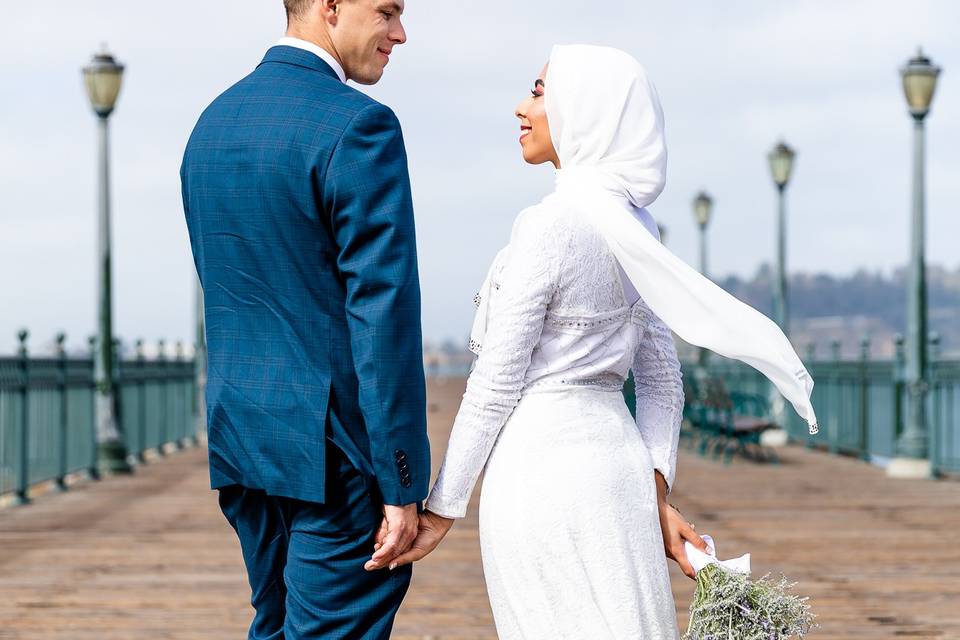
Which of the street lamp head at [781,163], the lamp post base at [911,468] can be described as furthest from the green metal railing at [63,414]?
the street lamp head at [781,163]

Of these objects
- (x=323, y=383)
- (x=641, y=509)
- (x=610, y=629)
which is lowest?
(x=610, y=629)

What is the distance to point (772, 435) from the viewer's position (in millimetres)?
22391

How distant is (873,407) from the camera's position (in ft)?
58.9

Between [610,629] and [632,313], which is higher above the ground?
[632,313]

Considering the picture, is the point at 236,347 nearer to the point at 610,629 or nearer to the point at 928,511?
the point at 610,629

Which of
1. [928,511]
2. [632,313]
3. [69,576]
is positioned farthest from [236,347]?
[928,511]

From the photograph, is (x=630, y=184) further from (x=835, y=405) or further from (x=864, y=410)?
(x=835, y=405)

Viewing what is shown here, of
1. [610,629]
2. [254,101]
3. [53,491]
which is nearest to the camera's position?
[610,629]

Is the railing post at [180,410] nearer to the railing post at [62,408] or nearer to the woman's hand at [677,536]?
the railing post at [62,408]

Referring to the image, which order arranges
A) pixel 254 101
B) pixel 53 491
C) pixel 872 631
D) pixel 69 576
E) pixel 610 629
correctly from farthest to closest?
pixel 53 491, pixel 69 576, pixel 872 631, pixel 254 101, pixel 610 629

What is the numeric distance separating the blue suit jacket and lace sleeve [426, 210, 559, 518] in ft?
0.28

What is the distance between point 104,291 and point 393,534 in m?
14.3

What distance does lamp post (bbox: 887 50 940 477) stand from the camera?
1594 centimetres

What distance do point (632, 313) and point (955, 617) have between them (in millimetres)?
4849
